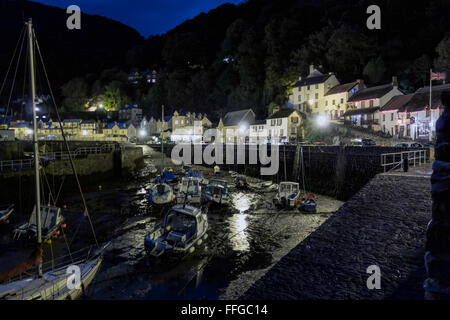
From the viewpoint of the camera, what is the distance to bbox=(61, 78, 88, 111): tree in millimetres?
132750

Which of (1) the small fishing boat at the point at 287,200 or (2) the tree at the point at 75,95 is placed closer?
(1) the small fishing boat at the point at 287,200

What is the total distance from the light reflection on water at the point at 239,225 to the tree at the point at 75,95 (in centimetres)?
13081

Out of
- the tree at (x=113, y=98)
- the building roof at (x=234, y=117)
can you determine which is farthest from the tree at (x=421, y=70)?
the tree at (x=113, y=98)

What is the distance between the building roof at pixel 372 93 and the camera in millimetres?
47987

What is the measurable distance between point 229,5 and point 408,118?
131148 mm

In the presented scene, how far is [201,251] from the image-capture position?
14508mm

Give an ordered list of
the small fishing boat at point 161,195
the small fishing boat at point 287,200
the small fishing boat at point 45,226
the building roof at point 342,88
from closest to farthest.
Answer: the small fishing boat at point 45,226 → the small fishing boat at point 287,200 → the small fishing boat at point 161,195 → the building roof at point 342,88

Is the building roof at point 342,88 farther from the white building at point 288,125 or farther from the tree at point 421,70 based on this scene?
the tree at point 421,70

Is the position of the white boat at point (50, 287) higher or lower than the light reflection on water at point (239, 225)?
higher

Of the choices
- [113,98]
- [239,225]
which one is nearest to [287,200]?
[239,225]

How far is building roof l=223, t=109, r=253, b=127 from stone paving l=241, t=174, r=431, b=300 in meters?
59.5

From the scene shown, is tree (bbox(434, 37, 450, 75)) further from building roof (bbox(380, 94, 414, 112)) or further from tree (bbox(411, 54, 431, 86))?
building roof (bbox(380, 94, 414, 112))

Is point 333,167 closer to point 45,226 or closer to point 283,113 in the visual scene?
point 283,113
